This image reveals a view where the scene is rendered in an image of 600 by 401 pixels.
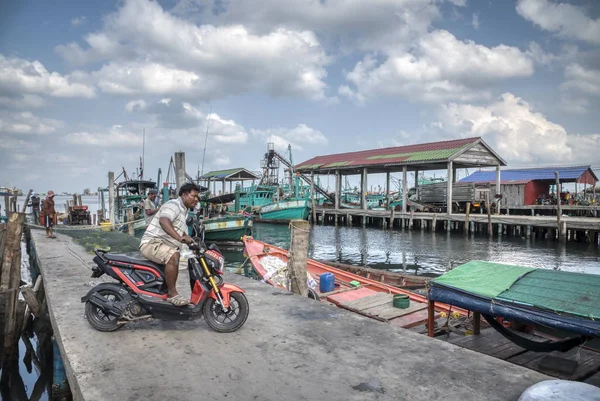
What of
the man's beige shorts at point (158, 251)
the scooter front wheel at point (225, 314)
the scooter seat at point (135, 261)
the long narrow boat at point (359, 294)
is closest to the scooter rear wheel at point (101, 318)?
the scooter seat at point (135, 261)

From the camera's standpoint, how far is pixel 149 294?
15.5 ft

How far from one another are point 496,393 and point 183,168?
999 centimetres

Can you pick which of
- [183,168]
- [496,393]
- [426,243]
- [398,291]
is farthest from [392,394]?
[426,243]

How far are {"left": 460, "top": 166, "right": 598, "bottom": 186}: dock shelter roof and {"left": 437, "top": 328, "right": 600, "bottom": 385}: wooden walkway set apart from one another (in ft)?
115

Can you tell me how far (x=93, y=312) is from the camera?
4.75m

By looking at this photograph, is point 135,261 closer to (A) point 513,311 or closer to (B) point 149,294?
(B) point 149,294

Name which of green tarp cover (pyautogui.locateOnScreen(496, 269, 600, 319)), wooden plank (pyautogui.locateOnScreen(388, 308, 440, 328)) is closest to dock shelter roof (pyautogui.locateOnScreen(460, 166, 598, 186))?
wooden plank (pyautogui.locateOnScreen(388, 308, 440, 328))

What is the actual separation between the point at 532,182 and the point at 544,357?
122ft

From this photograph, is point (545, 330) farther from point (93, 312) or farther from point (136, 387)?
point (93, 312)

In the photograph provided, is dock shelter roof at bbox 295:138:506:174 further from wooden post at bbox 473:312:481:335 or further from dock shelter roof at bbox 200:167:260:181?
wooden post at bbox 473:312:481:335

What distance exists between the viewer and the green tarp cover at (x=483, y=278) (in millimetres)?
5234

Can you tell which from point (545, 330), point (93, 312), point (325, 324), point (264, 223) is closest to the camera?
point (93, 312)

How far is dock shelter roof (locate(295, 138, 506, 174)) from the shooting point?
29.6 m

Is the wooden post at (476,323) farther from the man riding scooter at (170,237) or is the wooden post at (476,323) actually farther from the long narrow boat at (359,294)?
the man riding scooter at (170,237)
